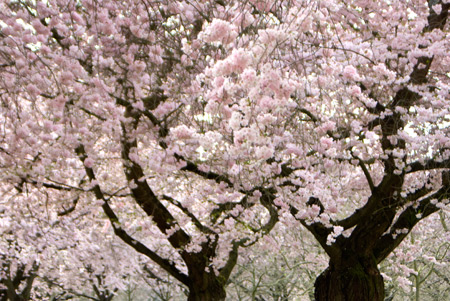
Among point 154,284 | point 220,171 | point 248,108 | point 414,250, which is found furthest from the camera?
point 154,284

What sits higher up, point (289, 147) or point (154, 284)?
point (154, 284)

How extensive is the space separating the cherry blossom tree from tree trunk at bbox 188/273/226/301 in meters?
0.02

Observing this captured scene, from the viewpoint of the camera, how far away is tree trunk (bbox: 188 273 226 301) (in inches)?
393

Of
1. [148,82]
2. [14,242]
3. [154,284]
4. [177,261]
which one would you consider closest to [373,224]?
[148,82]

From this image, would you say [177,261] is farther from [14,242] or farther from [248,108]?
[248,108]

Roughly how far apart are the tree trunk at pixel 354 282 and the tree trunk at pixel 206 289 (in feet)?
6.34

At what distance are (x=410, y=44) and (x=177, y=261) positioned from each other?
9.61m

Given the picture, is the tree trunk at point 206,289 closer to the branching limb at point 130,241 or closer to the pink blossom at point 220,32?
the branching limb at point 130,241

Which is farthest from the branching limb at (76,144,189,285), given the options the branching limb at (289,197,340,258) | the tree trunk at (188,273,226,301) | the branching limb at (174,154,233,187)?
the branching limb at (289,197,340,258)

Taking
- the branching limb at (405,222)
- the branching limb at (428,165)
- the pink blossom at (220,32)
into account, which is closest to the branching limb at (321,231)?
the branching limb at (405,222)

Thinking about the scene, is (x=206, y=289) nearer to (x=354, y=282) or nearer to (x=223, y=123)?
(x=354, y=282)

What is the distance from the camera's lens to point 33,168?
26.1ft

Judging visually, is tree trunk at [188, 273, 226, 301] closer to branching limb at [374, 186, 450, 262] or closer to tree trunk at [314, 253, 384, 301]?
tree trunk at [314, 253, 384, 301]

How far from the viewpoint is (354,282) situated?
352 inches
